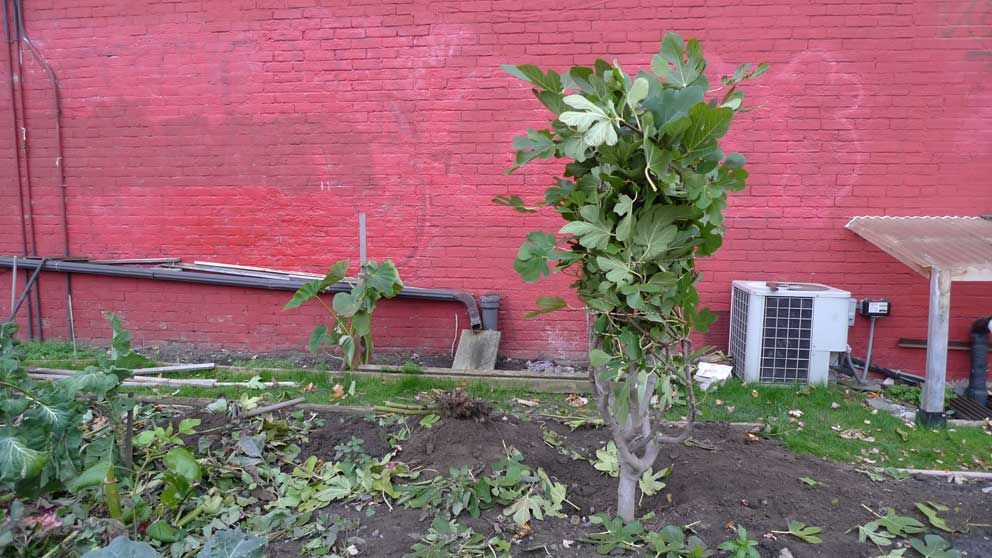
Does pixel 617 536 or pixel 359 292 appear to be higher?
pixel 359 292

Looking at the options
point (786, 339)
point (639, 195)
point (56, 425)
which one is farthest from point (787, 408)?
point (56, 425)

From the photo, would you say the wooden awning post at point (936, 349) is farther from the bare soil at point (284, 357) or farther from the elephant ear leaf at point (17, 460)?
the elephant ear leaf at point (17, 460)

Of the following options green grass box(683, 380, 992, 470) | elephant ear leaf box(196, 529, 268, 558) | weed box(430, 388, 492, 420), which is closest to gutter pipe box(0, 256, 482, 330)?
weed box(430, 388, 492, 420)

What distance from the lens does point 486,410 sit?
389cm

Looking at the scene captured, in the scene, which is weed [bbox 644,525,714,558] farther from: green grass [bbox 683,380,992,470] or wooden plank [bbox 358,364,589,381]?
wooden plank [bbox 358,364,589,381]

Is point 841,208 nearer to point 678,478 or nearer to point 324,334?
point 678,478

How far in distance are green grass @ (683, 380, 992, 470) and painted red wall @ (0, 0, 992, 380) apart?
2.79ft

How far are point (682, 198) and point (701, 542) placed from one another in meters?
1.49

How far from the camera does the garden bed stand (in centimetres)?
284

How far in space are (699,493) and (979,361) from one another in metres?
3.45

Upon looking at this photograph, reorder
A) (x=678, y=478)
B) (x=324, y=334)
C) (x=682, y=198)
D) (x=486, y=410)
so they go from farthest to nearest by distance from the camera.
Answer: (x=324, y=334), (x=486, y=410), (x=678, y=478), (x=682, y=198)

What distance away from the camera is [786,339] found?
5043mm

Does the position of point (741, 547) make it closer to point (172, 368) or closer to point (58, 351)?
point (172, 368)

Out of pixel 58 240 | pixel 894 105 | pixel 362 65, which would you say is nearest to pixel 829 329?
pixel 894 105
